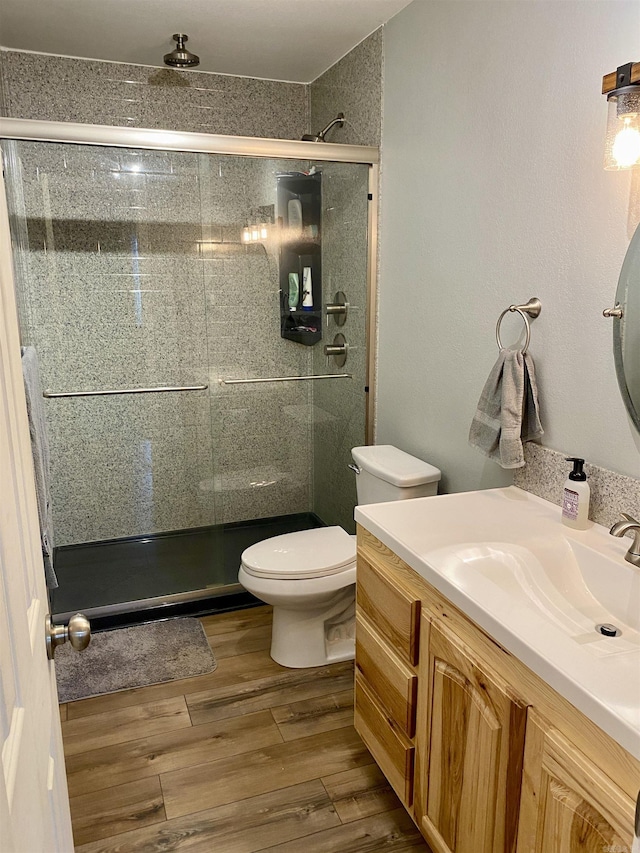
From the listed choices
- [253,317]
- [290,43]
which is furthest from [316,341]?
[290,43]

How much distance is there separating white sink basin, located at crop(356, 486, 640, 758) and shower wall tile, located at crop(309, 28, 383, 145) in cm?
174

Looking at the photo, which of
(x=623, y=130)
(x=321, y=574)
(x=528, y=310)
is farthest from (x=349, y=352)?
(x=623, y=130)

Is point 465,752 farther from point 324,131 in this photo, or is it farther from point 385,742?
point 324,131

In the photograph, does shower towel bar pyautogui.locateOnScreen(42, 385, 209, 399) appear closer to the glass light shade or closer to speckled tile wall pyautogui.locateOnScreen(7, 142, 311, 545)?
speckled tile wall pyautogui.locateOnScreen(7, 142, 311, 545)

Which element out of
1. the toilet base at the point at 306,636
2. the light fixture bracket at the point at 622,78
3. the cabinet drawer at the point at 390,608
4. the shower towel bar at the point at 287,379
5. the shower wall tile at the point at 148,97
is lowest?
the toilet base at the point at 306,636

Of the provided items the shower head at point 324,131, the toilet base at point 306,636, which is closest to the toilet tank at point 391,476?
the toilet base at point 306,636

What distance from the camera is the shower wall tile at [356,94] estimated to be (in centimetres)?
266

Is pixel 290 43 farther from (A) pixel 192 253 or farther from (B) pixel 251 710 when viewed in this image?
(B) pixel 251 710

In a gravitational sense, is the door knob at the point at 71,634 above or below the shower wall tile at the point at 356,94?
below

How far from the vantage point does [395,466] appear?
7.79 feet

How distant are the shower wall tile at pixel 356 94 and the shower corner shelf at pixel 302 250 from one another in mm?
298

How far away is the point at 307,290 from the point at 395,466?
1.08 m

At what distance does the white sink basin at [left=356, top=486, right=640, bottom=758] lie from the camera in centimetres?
101

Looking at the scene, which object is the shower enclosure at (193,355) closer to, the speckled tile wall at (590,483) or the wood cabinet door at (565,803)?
the speckled tile wall at (590,483)
